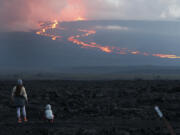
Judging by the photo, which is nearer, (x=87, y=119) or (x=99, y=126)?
(x=99, y=126)

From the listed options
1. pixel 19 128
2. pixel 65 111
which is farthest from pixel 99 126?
pixel 65 111

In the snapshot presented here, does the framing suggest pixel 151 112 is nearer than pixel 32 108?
Yes

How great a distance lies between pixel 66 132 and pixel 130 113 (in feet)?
18.2

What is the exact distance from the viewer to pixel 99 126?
12.9 m

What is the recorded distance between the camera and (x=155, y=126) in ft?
42.7

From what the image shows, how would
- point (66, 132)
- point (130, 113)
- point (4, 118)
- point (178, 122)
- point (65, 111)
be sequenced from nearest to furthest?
point (66, 132) → point (178, 122) → point (4, 118) → point (130, 113) → point (65, 111)

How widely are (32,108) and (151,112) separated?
225 inches

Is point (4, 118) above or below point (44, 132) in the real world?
above

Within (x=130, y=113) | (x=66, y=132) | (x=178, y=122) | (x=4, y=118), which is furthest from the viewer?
(x=130, y=113)

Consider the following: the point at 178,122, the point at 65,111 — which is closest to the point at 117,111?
the point at 65,111

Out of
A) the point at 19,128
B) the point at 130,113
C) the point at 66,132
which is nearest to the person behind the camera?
the point at 66,132

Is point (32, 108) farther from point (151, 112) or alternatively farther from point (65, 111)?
point (151, 112)

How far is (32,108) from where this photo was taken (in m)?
18.7

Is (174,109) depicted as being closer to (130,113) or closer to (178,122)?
(130,113)
